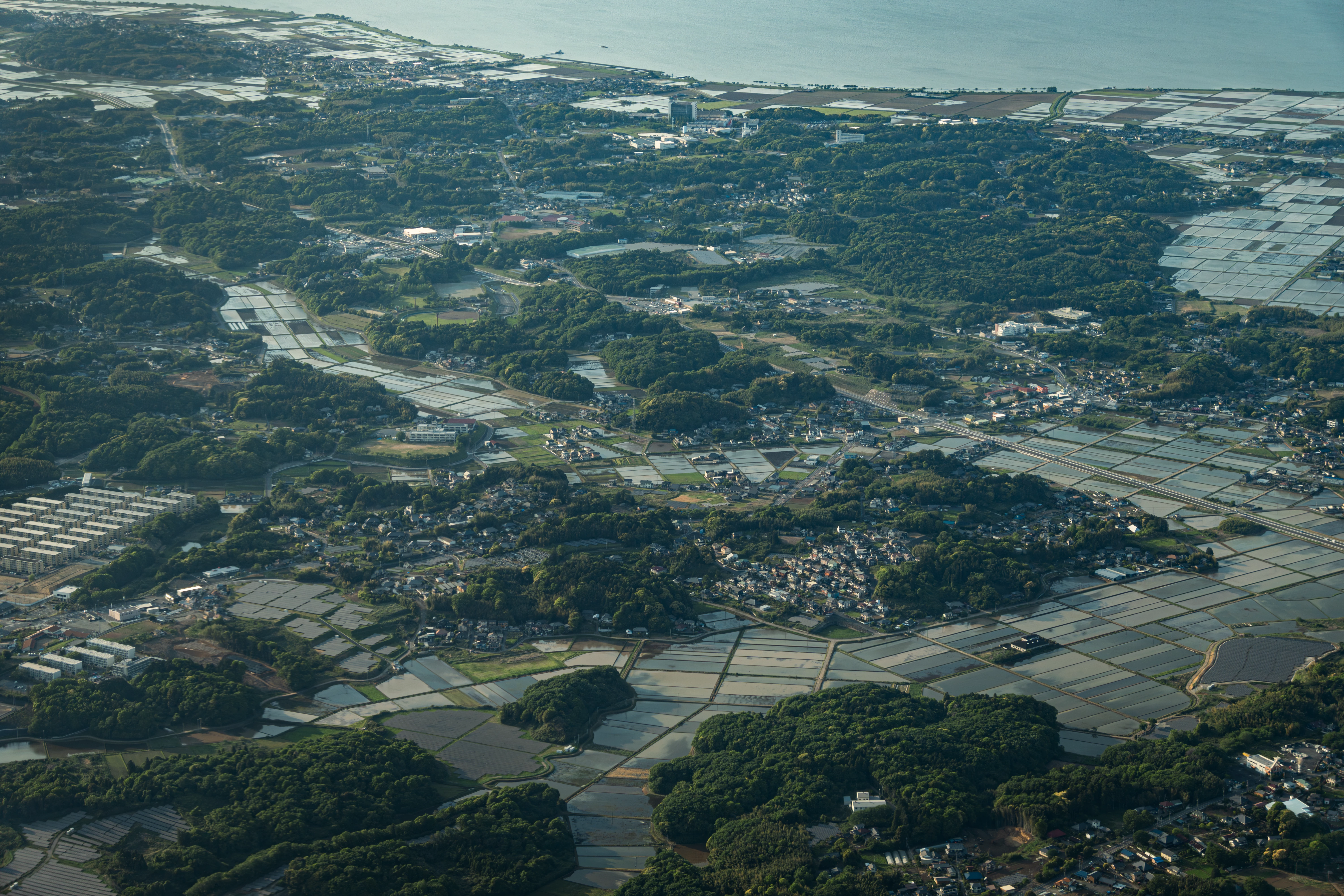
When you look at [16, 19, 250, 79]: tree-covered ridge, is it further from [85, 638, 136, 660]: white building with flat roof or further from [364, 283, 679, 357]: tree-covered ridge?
[85, 638, 136, 660]: white building with flat roof

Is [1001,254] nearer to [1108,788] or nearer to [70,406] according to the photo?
[70,406]

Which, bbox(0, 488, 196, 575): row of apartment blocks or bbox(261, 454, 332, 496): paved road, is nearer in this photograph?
bbox(0, 488, 196, 575): row of apartment blocks

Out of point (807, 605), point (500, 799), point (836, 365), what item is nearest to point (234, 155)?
point (836, 365)

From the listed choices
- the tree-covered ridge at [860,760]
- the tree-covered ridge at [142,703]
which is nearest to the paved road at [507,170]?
the tree-covered ridge at [142,703]

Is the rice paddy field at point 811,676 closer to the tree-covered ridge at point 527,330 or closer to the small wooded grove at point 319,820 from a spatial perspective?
the small wooded grove at point 319,820

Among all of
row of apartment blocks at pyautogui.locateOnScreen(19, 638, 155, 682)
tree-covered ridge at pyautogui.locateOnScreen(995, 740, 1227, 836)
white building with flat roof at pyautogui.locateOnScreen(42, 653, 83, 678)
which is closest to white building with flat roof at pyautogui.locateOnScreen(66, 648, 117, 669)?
row of apartment blocks at pyautogui.locateOnScreen(19, 638, 155, 682)

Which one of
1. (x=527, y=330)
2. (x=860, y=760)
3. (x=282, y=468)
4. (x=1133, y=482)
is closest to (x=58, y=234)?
(x=527, y=330)
